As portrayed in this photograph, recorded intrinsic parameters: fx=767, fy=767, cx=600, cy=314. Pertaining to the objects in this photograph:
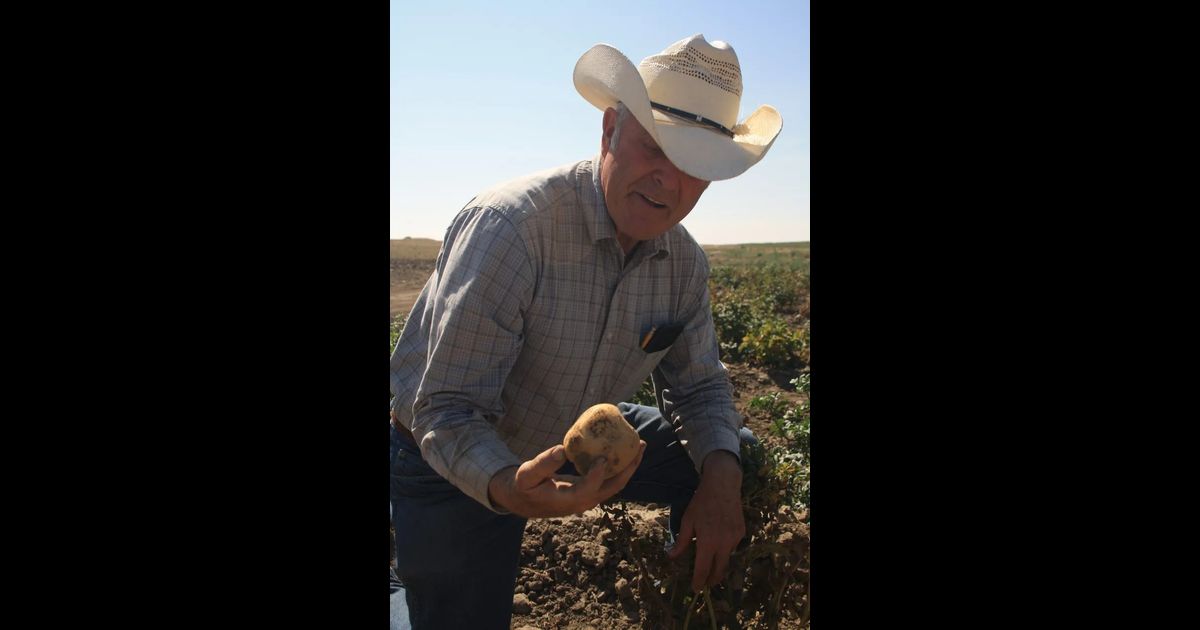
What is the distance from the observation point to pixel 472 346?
208 cm

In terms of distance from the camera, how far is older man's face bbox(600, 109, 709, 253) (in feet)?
7.02

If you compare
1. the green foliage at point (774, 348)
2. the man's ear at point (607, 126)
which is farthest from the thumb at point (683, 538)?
the green foliage at point (774, 348)

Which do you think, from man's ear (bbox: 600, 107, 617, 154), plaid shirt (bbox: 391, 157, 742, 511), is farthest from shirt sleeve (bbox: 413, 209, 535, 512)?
man's ear (bbox: 600, 107, 617, 154)

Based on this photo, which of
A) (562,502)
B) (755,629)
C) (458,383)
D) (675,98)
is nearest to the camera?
(562,502)

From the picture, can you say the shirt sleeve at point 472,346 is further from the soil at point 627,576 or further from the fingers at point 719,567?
the fingers at point 719,567

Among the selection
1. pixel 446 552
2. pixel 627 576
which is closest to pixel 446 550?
pixel 446 552

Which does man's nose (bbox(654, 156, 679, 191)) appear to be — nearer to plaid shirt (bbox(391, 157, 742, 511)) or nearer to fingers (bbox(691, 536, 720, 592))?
plaid shirt (bbox(391, 157, 742, 511))

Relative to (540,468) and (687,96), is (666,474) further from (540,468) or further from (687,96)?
(687,96)

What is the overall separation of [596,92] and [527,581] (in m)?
1.96

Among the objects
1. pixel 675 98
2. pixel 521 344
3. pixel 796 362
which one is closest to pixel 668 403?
A: pixel 521 344

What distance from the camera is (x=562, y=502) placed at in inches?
68.9

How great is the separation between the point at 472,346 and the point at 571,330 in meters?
0.35
